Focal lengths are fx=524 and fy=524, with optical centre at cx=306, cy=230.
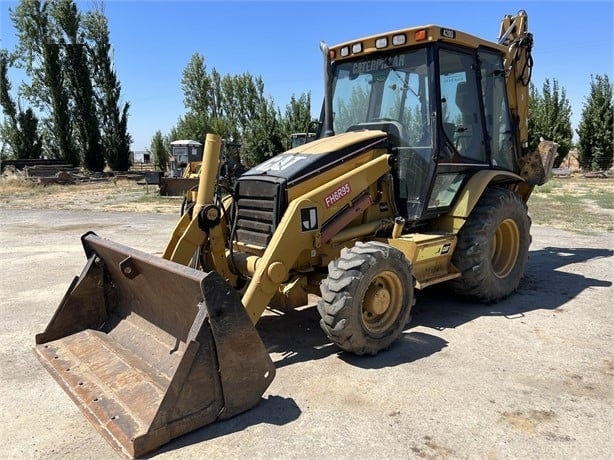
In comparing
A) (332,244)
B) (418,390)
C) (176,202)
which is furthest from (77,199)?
(418,390)

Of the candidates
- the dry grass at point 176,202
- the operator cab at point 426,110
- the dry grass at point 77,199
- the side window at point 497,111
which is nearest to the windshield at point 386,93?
the operator cab at point 426,110

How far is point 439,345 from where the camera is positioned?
4.60 meters

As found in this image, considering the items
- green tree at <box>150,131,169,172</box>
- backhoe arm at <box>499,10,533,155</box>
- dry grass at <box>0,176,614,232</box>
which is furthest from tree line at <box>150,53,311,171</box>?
backhoe arm at <box>499,10,533,155</box>

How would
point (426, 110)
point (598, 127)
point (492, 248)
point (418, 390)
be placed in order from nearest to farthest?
1. point (418, 390)
2. point (426, 110)
3. point (492, 248)
4. point (598, 127)

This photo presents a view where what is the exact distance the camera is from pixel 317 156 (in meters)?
4.71

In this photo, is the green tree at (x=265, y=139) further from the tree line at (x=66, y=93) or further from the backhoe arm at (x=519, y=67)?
the backhoe arm at (x=519, y=67)

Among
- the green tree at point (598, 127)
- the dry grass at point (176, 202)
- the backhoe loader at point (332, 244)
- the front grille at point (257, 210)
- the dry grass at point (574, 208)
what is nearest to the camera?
the backhoe loader at point (332, 244)

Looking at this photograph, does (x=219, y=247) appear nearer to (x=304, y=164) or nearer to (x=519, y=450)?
(x=304, y=164)

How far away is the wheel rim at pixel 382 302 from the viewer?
13.9 feet

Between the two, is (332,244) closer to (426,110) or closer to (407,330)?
(407,330)

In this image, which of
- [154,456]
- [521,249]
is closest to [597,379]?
[521,249]

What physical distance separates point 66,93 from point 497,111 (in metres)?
37.5

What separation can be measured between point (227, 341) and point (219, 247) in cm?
158

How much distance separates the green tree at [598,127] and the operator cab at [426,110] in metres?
29.0
